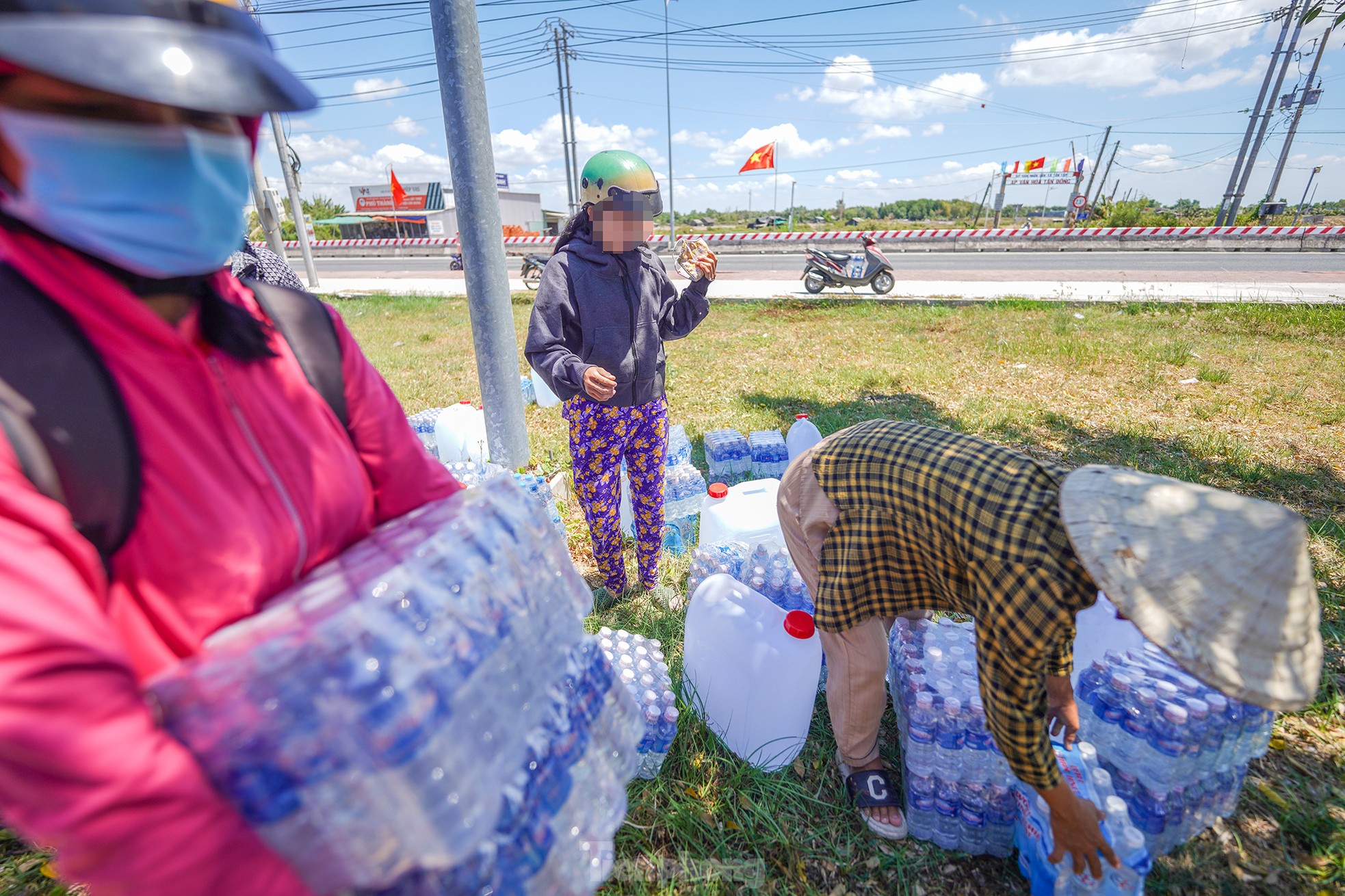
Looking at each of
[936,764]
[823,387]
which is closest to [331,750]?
[936,764]

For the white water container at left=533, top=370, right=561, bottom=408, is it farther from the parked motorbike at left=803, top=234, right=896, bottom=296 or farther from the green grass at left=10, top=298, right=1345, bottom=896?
the parked motorbike at left=803, top=234, right=896, bottom=296

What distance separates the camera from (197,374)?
0.83 meters

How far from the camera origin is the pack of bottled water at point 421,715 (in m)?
0.71

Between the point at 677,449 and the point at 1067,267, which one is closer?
the point at 677,449

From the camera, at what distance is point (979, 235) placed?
20188mm

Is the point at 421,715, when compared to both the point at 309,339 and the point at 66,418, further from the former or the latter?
the point at 309,339

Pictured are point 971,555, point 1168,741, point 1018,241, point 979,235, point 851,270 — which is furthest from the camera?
point 979,235

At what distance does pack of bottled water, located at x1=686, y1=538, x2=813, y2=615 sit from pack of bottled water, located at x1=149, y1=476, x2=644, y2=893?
1457 mm

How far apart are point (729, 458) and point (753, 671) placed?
2147mm

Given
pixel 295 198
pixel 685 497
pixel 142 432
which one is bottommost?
pixel 685 497

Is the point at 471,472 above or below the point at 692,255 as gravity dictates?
below

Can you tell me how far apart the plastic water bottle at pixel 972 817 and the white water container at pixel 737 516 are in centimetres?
145

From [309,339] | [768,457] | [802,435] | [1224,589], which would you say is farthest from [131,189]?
[768,457]

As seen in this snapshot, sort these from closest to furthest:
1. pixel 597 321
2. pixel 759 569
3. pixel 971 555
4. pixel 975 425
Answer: pixel 971 555 → pixel 597 321 → pixel 759 569 → pixel 975 425
